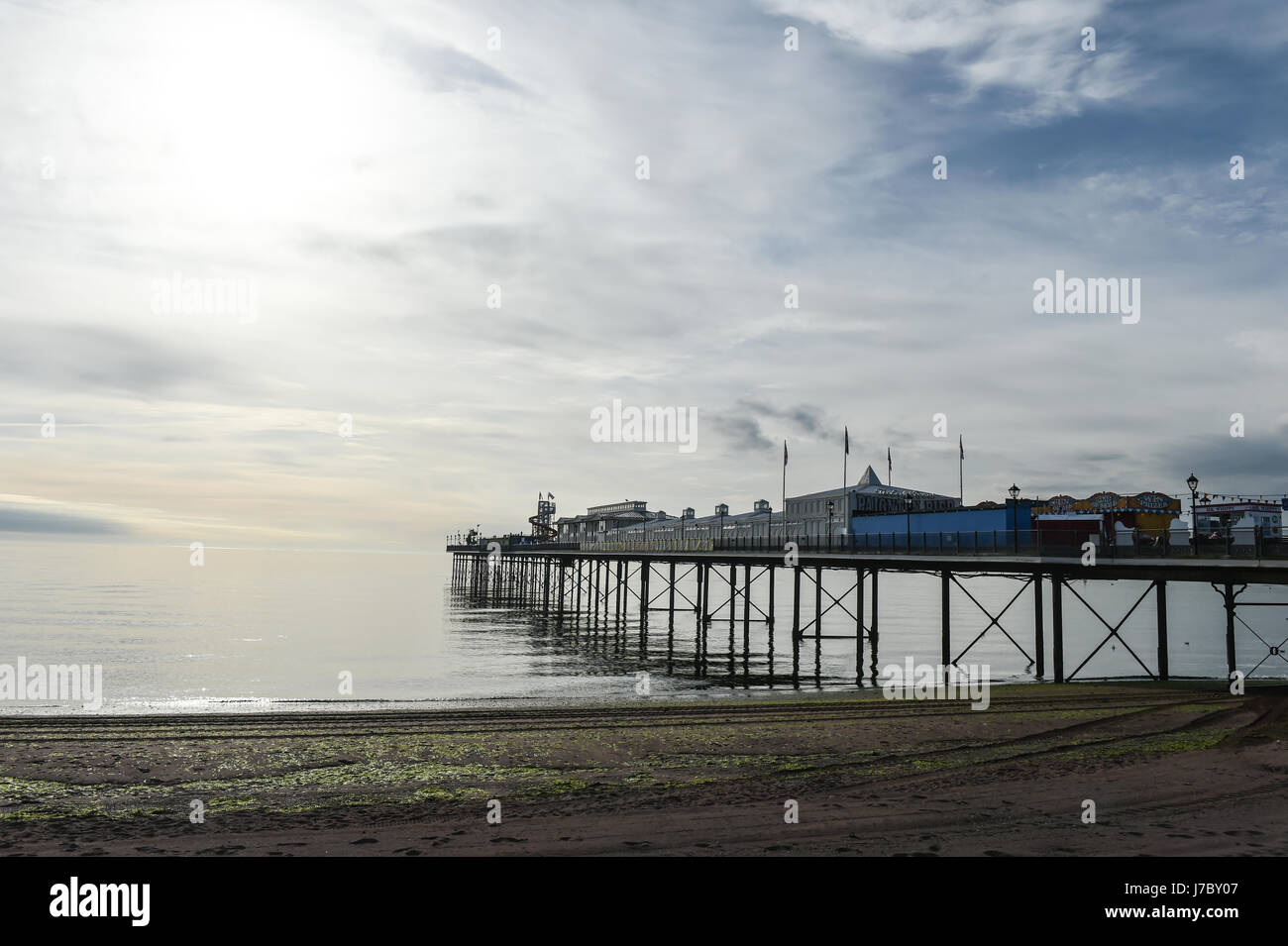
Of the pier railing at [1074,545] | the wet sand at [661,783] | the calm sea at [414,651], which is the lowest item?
the calm sea at [414,651]

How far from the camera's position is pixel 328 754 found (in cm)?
1534

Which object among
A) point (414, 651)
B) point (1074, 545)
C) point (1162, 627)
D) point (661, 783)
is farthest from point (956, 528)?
point (661, 783)

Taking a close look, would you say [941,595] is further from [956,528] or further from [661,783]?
[661,783]

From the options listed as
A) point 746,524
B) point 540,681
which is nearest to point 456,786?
point 540,681

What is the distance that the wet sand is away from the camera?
31.8 ft

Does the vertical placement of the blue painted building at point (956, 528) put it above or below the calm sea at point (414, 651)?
above

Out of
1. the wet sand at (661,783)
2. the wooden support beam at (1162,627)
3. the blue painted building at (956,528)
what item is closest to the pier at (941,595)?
the wooden support beam at (1162,627)

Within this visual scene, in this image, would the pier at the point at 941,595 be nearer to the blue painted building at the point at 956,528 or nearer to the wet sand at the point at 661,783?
the blue painted building at the point at 956,528

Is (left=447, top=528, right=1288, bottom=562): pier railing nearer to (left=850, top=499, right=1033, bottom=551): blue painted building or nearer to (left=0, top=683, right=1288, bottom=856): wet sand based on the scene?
(left=850, top=499, right=1033, bottom=551): blue painted building

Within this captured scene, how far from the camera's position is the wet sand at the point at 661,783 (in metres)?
9.68

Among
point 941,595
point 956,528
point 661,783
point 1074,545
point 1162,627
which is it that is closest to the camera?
point 661,783

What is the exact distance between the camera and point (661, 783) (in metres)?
12.9
